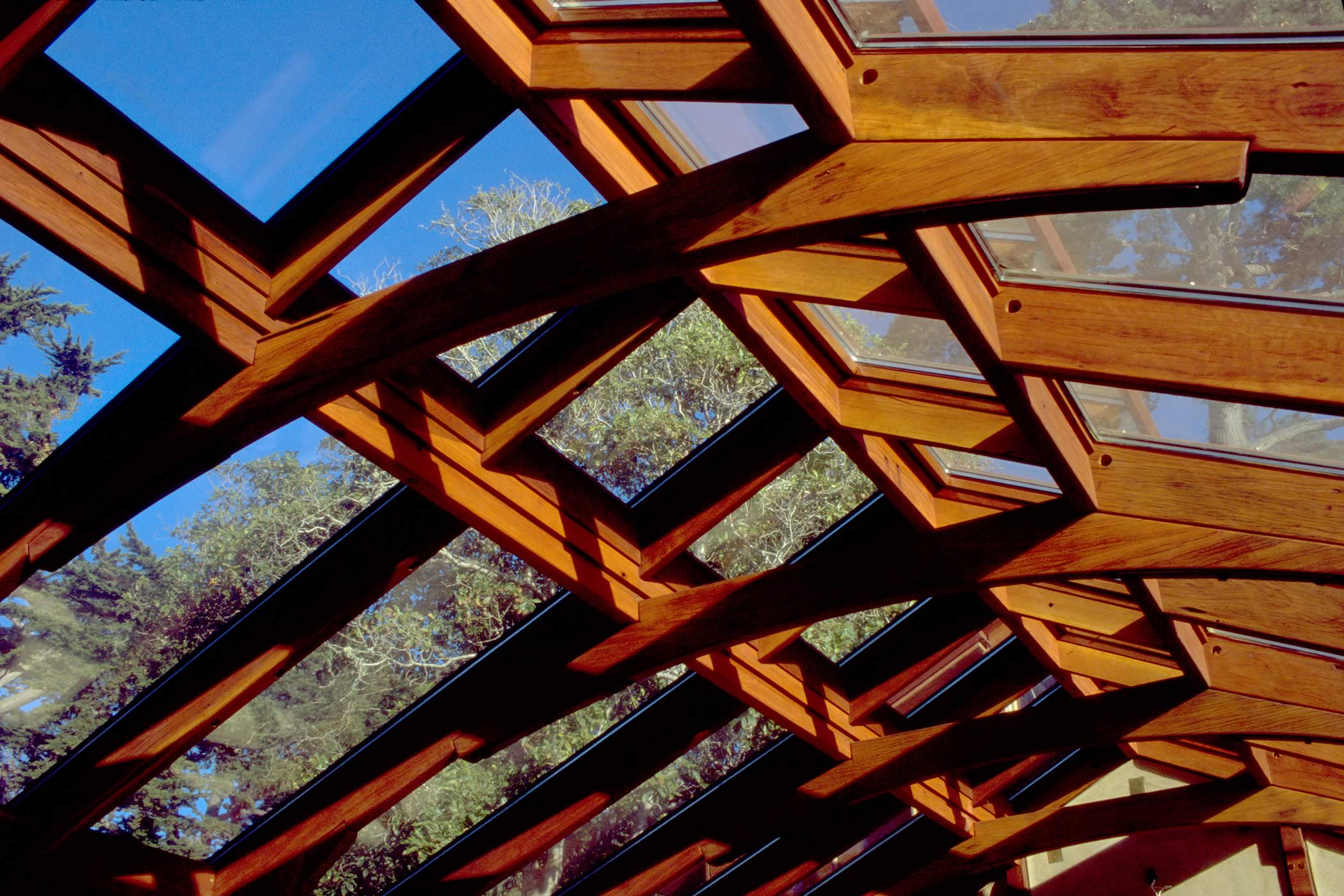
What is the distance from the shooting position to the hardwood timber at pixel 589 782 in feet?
16.8

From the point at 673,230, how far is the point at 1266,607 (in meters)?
2.70

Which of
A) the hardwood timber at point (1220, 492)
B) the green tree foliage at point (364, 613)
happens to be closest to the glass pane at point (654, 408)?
the green tree foliage at point (364, 613)

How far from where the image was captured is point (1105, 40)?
75.0 inches

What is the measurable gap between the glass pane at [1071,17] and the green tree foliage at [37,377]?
2.16 metres

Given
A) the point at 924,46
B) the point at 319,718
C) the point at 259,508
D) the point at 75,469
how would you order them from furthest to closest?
the point at 319,718 → the point at 259,508 → the point at 75,469 → the point at 924,46

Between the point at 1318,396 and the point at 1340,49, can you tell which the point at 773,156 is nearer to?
the point at 1340,49

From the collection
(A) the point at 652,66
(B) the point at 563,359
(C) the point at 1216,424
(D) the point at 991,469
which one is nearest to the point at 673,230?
(A) the point at 652,66

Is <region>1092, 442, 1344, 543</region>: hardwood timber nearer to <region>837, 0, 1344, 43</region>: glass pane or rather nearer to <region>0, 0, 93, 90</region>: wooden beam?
<region>837, 0, 1344, 43</region>: glass pane

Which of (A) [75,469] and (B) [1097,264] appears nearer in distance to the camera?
(B) [1097,264]

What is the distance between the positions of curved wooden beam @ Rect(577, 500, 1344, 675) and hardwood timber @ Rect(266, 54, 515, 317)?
5.92 ft

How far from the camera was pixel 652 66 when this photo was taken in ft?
7.29

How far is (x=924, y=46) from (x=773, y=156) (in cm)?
33

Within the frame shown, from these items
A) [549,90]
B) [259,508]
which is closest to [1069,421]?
[549,90]

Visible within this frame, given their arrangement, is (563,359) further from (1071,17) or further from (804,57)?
(1071,17)
